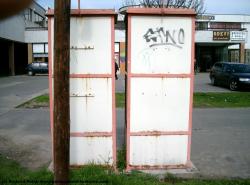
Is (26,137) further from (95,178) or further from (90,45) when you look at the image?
(95,178)

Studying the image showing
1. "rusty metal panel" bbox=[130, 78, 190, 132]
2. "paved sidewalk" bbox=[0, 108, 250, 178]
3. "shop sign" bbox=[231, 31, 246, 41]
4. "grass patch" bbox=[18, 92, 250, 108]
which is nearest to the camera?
"rusty metal panel" bbox=[130, 78, 190, 132]

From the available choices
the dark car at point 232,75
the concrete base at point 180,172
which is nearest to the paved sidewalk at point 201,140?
the concrete base at point 180,172

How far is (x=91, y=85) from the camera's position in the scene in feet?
18.4

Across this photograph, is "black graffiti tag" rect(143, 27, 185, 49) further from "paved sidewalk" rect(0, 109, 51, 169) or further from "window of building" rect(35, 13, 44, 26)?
"window of building" rect(35, 13, 44, 26)

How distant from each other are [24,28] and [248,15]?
128 ft

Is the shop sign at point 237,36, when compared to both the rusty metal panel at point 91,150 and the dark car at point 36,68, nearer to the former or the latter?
the dark car at point 36,68

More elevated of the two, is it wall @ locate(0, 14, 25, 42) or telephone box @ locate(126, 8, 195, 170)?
wall @ locate(0, 14, 25, 42)

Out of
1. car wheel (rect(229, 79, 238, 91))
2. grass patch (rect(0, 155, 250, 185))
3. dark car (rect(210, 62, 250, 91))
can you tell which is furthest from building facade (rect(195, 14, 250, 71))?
grass patch (rect(0, 155, 250, 185))

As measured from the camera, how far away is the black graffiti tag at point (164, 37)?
5.55 m

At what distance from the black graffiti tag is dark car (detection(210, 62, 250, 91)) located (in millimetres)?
16287

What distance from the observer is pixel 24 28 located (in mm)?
44562

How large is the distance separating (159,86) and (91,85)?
102 cm

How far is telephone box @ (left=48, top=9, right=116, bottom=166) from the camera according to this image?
5492 millimetres

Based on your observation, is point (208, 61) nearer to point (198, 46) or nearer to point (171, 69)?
point (198, 46)
